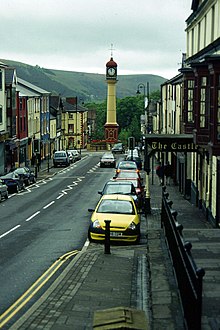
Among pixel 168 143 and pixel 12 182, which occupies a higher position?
pixel 168 143

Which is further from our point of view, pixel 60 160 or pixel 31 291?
pixel 60 160

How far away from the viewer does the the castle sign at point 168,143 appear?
2614 centimetres

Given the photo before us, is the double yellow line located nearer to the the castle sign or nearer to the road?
the road

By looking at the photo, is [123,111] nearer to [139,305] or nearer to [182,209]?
[182,209]

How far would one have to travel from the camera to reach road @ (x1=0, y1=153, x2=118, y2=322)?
50.0ft

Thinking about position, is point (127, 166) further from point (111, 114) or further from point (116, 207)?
point (111, 114)

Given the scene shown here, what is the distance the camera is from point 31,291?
13.3m

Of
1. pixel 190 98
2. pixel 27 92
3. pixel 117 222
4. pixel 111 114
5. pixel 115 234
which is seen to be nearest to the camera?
pixel 115 234

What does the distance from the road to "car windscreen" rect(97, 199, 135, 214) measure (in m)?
1.38

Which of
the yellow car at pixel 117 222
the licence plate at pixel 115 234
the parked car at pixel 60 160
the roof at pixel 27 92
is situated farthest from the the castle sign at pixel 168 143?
the roof at pixel 27 92

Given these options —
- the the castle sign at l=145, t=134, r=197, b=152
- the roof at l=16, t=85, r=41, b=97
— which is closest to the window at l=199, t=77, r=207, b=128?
the the castle sign at l=145, t=134, r=197, b=152

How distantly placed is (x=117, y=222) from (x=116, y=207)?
1.59m

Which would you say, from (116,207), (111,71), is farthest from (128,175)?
(111,71)

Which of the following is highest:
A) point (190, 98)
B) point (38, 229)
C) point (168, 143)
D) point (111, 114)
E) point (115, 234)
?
point (111, 114)
